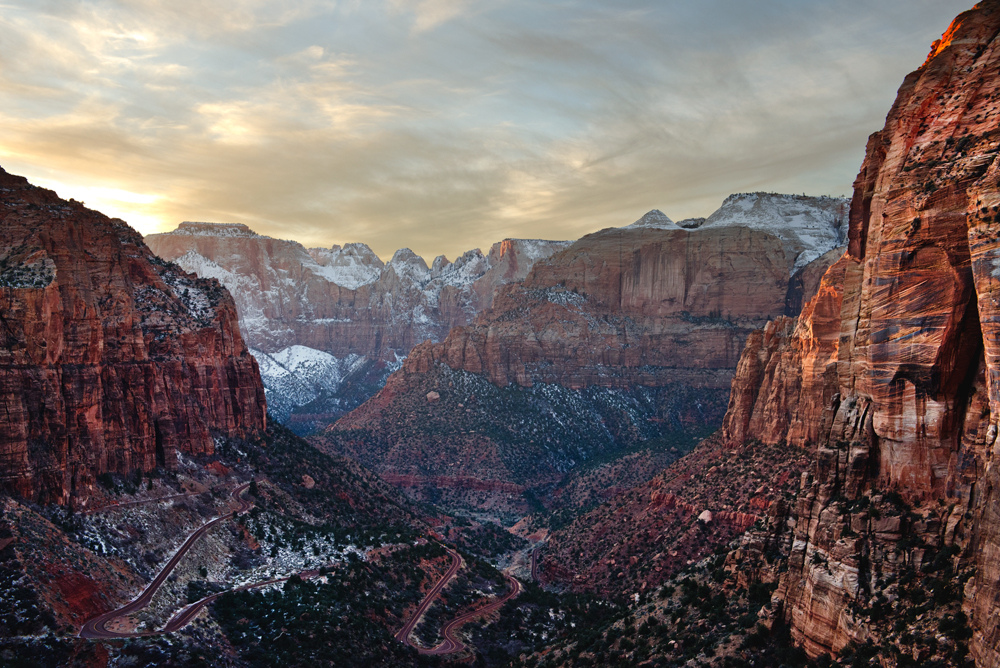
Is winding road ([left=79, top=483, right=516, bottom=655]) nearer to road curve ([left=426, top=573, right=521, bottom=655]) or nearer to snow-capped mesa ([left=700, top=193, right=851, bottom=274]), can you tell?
road curve ([left=426, top=573, right=521, bottom=655])

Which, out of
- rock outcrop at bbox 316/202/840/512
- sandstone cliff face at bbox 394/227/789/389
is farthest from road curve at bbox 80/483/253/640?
sandstone cliff face at bbox 394/227/789/389

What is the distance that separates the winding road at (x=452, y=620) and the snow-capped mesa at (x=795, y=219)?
12524cm

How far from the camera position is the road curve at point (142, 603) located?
43.2 meters

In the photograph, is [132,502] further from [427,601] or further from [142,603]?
[427,601]

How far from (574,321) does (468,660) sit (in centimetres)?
12194

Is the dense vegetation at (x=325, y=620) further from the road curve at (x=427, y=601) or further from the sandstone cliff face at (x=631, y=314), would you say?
the sandstone cliff face at (x=631, y=314)

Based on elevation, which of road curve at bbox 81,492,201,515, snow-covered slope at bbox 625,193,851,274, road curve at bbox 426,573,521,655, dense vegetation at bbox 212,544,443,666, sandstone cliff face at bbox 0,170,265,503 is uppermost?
snow-covered slope at bbox 625,193,851,274

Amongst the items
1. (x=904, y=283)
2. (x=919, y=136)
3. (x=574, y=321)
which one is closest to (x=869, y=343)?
(x=904, y=283)

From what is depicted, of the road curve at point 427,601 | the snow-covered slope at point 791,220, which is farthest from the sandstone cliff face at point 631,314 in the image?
the road curve at point 427,601

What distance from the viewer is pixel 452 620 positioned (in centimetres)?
6359

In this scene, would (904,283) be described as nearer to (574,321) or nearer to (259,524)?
(259,524)

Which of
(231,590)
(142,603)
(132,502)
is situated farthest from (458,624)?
(132,502)

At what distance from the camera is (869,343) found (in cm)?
2841

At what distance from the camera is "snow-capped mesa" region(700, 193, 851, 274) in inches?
6954
